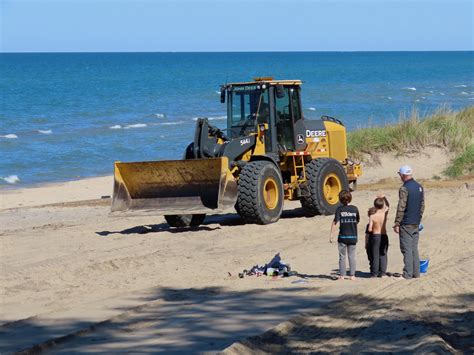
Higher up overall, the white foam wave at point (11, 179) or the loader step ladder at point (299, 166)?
the loader step ladder at point (299, 166)

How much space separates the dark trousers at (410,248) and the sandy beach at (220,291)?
19cm

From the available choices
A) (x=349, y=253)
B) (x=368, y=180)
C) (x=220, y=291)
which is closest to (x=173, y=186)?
(x=220, y=291)

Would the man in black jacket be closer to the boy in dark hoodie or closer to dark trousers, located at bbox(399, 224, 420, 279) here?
dark trousers, located at bbox(399, 224, 420, 279)

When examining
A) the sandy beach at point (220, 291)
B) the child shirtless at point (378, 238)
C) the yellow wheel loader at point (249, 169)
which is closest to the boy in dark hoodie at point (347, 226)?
the child shirtless at point (378, 238)

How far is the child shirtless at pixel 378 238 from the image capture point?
11.7 meters

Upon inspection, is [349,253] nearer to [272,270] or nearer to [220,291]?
[272,270]

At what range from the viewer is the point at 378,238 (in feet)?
39.0

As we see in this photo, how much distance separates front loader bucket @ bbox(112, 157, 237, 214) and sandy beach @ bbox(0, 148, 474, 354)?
0.49 m

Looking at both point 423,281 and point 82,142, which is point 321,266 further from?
point 82,142

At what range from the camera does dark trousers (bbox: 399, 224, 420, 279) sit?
11695 mm

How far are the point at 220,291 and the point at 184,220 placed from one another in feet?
19.0

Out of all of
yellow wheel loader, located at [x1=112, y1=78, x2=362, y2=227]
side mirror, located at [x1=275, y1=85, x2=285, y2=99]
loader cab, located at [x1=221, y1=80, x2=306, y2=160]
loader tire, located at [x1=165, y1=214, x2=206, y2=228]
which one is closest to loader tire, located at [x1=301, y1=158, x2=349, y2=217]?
yellow wheel loader, located at [x1=112, y1=78, x2=362, y2=227]

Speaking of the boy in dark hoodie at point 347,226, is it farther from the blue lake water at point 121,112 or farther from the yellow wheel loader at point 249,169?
the blue lake water at point 121,112

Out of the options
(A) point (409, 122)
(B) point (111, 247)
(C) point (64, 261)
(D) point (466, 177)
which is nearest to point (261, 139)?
(B) point (111, 247)
